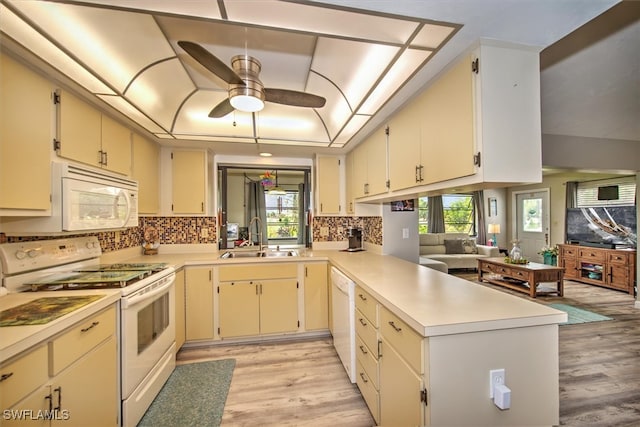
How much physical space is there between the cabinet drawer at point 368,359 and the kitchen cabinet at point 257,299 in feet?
3.63

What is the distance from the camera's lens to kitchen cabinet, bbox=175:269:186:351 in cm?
256

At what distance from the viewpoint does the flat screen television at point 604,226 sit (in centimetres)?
486

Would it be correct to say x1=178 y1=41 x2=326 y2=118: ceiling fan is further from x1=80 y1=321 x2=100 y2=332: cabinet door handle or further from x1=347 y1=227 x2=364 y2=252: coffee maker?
x1=347 y1=227 x2=364 y2=252: coffee maker

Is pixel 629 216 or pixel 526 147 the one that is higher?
pixel 526 147

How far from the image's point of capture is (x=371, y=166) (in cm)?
267

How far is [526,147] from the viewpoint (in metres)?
1.40

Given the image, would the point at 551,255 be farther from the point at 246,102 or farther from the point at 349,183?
the point at 246,102

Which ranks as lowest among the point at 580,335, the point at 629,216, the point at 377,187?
the point at 580,335

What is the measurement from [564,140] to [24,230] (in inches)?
216

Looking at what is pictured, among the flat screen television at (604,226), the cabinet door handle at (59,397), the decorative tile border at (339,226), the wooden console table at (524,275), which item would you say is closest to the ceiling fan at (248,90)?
the cabinet door handle at (59,397)

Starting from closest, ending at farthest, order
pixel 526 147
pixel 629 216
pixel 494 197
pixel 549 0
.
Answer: pixel 549 0, pixel 526 147, pixel 629 216, pixel 494 197

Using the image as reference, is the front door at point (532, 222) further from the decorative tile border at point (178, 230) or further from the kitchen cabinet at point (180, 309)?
the kitchen cabinet at point (180, 309)

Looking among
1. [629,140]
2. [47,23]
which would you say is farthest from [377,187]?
[629,140]

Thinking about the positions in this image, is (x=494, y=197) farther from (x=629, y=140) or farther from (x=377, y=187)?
(x=377, y=187)
